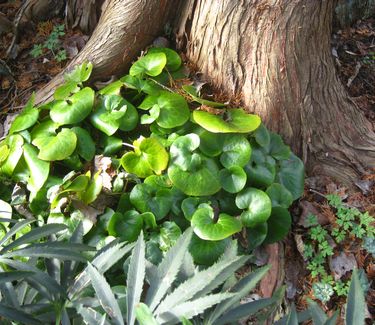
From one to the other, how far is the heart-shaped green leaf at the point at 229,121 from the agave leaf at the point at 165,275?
1.03m

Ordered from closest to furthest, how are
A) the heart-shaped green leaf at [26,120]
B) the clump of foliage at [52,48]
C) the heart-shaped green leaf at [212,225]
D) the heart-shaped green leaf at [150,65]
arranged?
the heart-shaped green leaf at [212,225] → the heart-shaped green leaf at [26,120] → the heart-shaped green leaf at [150,65] → the clump of foliage at [52,48]

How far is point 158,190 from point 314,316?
1197 millimetres

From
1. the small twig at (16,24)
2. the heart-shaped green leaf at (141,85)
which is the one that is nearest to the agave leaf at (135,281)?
the heart-shaped green leaf at (141,85)

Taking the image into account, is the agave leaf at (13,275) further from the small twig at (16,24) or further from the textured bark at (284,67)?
the small twig at (16,24)

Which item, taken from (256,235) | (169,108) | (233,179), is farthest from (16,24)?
(256,235)

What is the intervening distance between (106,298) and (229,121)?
56.0 inches

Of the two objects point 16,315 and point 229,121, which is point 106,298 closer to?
point 16,315

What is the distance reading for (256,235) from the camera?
244 cm

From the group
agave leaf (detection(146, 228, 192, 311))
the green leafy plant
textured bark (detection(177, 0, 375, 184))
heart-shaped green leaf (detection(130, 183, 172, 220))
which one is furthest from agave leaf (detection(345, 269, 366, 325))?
textured bark (detection(177, 0, 375, 184))

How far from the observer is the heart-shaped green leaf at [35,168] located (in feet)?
8.05

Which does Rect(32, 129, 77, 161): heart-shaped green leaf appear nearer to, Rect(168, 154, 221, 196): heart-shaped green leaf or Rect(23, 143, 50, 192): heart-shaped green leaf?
Rect(23, 143, 50, 192): heart-shaped green leaf

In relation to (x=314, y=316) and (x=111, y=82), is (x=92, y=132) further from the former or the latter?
(x=314, y=316)

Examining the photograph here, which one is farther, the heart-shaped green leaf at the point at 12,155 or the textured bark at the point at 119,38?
the textured bark at the point at 119,38

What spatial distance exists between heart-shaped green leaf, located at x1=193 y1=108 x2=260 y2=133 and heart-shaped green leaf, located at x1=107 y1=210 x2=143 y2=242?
0.59 m
